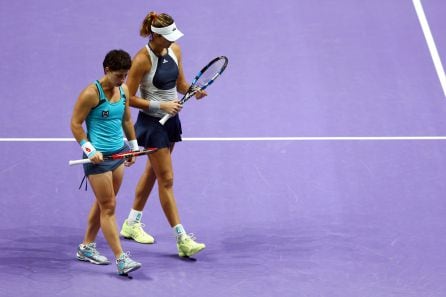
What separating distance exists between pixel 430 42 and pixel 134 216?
15.4 ft

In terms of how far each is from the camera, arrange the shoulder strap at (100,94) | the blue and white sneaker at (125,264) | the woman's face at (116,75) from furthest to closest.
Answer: the blue and white sneaker at (125,264), the shoulder strap at (100,94), the woman's face at (116,75)

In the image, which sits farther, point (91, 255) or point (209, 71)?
point (209, 71)

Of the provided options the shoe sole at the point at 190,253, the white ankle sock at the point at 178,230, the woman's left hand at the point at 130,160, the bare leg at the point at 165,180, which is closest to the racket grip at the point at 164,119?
the bare leg at the point at 165,180

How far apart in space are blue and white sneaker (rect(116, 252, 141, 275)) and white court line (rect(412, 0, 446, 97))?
15.0 ft

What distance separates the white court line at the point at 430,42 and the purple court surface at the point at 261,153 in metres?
0.05

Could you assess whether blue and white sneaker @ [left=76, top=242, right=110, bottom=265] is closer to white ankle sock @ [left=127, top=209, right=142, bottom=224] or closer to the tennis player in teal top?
the tennis player in teal top

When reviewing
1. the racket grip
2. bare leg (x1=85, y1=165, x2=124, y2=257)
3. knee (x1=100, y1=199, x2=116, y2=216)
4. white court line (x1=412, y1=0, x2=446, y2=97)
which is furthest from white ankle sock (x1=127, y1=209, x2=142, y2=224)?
white court line (x1=412, y1=0, x2=446, y2=97)

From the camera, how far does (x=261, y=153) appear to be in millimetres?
11250

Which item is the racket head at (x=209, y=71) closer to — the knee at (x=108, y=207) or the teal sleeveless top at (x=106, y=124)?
the teal sleeveless top at (x=106, y=124)

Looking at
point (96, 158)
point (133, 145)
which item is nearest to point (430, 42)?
point (133, 145)

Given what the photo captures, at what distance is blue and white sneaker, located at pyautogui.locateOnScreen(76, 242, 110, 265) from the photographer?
9.55 meters

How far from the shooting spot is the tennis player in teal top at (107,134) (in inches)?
348

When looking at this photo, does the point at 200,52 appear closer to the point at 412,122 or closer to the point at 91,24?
the point at 91,24

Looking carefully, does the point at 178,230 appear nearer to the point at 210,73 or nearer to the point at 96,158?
the point at 96,158
